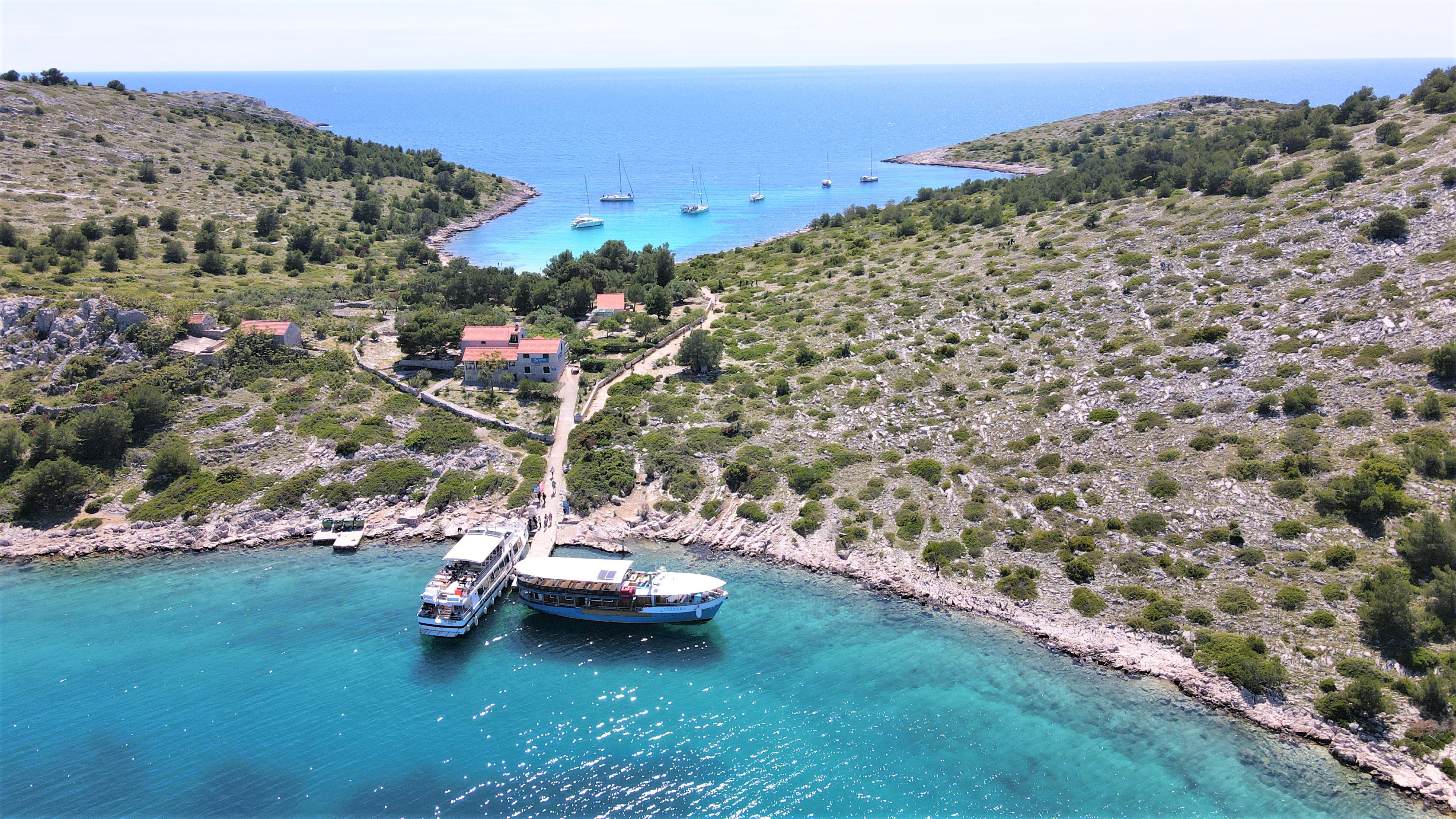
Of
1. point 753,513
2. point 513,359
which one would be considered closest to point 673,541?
point 753,513

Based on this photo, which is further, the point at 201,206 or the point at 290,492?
the point at 201,206

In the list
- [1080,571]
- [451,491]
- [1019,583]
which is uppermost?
[451,491]

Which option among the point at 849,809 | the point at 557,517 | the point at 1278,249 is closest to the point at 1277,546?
the point at 849,809

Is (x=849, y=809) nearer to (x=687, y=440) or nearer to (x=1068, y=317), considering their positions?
(x=687, y=440)

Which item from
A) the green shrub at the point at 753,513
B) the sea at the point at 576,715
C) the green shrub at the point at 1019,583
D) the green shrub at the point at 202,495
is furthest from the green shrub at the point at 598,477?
the green shrub at the point at 1019,583

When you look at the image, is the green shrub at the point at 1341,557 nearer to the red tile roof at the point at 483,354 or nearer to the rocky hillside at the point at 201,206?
the red tile roof at the point at 483,354

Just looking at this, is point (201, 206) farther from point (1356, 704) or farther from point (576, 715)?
point (1356, 704)

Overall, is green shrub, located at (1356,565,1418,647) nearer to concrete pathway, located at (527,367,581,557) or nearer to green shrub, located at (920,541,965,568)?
green shrub, located at (920,541,965,568)
